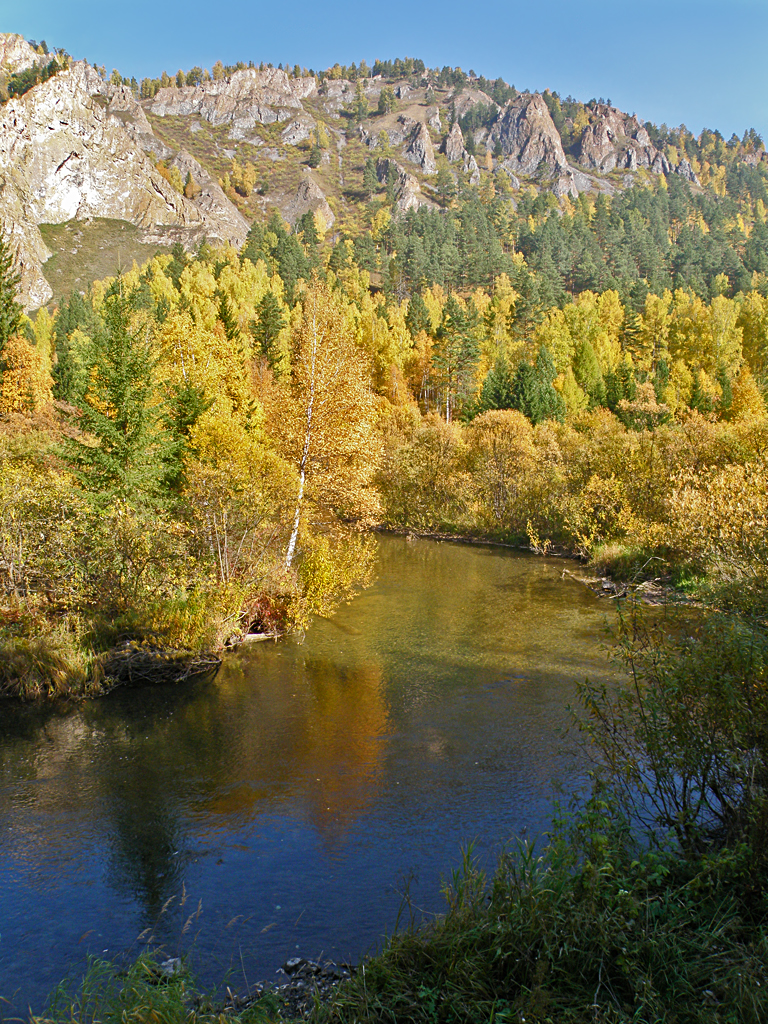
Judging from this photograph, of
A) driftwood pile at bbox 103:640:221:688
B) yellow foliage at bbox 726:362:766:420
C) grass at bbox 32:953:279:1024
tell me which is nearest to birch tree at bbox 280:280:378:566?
driftwood pile at bbox 103:640:221:688

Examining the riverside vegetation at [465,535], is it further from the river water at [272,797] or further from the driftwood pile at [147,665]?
the river water at [272,797]

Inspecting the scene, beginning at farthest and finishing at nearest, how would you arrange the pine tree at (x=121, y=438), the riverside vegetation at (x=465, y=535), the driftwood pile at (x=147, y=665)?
the pine tree at (x=121, y=438), the driftwood pile at (x=147, y=665), the riverside vegetation at (x=465, y=535)

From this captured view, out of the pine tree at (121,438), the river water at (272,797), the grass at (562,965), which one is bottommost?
the river water at (272,797)

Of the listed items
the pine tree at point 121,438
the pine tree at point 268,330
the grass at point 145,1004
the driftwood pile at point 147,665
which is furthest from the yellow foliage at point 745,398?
the grass at point 145,1004

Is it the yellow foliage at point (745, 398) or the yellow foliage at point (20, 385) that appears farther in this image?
the yellow foliage at point (745, 398)

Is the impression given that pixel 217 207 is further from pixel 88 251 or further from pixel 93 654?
pixel 93 654

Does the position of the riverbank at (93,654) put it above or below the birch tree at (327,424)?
below

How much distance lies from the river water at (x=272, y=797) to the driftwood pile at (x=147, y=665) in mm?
600

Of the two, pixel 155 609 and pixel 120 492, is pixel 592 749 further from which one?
pixel 120 492

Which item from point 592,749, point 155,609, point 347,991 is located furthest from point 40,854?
point 592,749

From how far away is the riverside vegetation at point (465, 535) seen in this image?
18.0 ft

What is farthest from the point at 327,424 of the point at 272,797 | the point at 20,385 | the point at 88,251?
the point at 88,251

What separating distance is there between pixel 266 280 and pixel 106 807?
3511 inches

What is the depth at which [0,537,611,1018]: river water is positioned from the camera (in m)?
7.75
